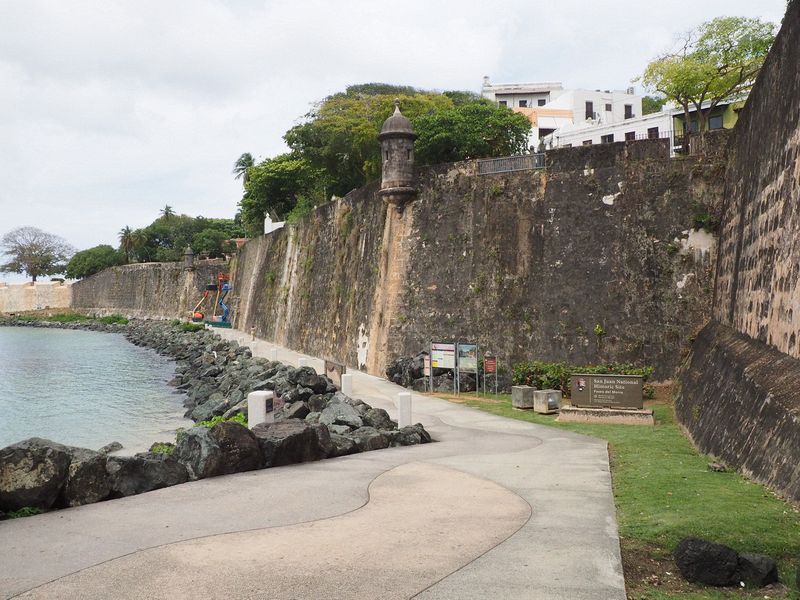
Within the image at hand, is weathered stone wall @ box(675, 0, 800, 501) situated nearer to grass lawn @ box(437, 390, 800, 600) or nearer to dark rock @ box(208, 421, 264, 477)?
grass lawn @ box(437, 390, 800, 600)

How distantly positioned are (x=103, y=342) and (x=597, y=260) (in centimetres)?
5550

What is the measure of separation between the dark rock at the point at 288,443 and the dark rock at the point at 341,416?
2.79m

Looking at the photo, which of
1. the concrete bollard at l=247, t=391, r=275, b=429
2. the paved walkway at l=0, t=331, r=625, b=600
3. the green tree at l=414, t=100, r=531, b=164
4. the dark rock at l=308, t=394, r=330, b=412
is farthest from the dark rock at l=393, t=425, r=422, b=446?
the green tree at l=414, t=100, r=531, b=164

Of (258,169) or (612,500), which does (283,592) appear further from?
A: (258,169)

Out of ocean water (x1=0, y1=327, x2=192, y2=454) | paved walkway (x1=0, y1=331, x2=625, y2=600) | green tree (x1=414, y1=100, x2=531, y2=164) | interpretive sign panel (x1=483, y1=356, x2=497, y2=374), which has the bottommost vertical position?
ocean water (x1=0, y1=327, x2=192, y2=454)

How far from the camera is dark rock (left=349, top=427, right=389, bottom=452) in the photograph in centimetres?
1258

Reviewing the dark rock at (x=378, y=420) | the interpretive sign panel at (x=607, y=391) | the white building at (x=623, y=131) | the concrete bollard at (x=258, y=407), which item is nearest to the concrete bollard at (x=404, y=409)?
the dark rock at (x=378, y=420)

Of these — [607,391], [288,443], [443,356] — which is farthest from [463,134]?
[288,443]

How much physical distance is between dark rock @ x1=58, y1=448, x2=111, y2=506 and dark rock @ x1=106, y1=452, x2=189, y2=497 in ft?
0.45

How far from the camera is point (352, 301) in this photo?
30.9 m

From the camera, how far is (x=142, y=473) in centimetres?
914

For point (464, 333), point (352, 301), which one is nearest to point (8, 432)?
point (352, 301)

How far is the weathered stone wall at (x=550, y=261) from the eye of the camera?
20953 mm

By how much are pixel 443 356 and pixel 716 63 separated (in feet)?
82.1
